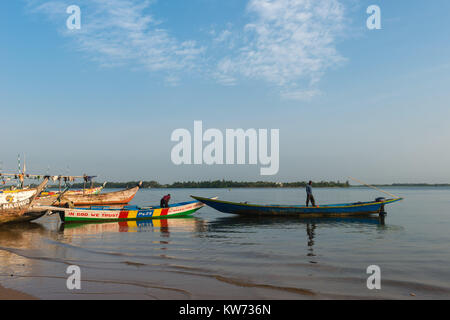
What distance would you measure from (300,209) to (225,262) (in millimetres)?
14500

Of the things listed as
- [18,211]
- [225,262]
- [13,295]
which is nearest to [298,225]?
[225,262]

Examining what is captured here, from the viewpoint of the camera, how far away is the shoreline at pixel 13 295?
20.4 ft

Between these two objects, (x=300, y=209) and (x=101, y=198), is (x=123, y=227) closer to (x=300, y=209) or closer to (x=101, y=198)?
(x=300, y=209)

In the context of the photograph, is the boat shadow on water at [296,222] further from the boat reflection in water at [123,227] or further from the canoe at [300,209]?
the boat reflection in water at [123,227]

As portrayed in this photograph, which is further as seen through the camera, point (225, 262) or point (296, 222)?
point (296, 222)

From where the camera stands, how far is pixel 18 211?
18.5 metres

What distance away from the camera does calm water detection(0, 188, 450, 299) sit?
7.08 m

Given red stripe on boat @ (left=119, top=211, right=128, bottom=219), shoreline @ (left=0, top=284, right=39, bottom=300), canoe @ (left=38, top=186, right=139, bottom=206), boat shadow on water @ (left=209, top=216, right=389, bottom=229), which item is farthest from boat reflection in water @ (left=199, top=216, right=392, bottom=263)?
canoe @ (left=38, top=186, right=139, bottom=206)

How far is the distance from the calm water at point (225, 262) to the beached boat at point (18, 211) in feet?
2.45

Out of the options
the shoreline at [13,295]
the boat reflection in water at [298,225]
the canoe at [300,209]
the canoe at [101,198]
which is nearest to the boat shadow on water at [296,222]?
the boat reflection in water at [298,225]

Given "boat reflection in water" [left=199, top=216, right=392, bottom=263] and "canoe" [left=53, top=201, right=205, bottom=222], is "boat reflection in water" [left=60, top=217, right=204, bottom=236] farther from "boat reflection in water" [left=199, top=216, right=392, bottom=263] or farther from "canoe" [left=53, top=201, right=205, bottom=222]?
"boat reflection in water" [left=199, top=216, right=392, bottom=263]
